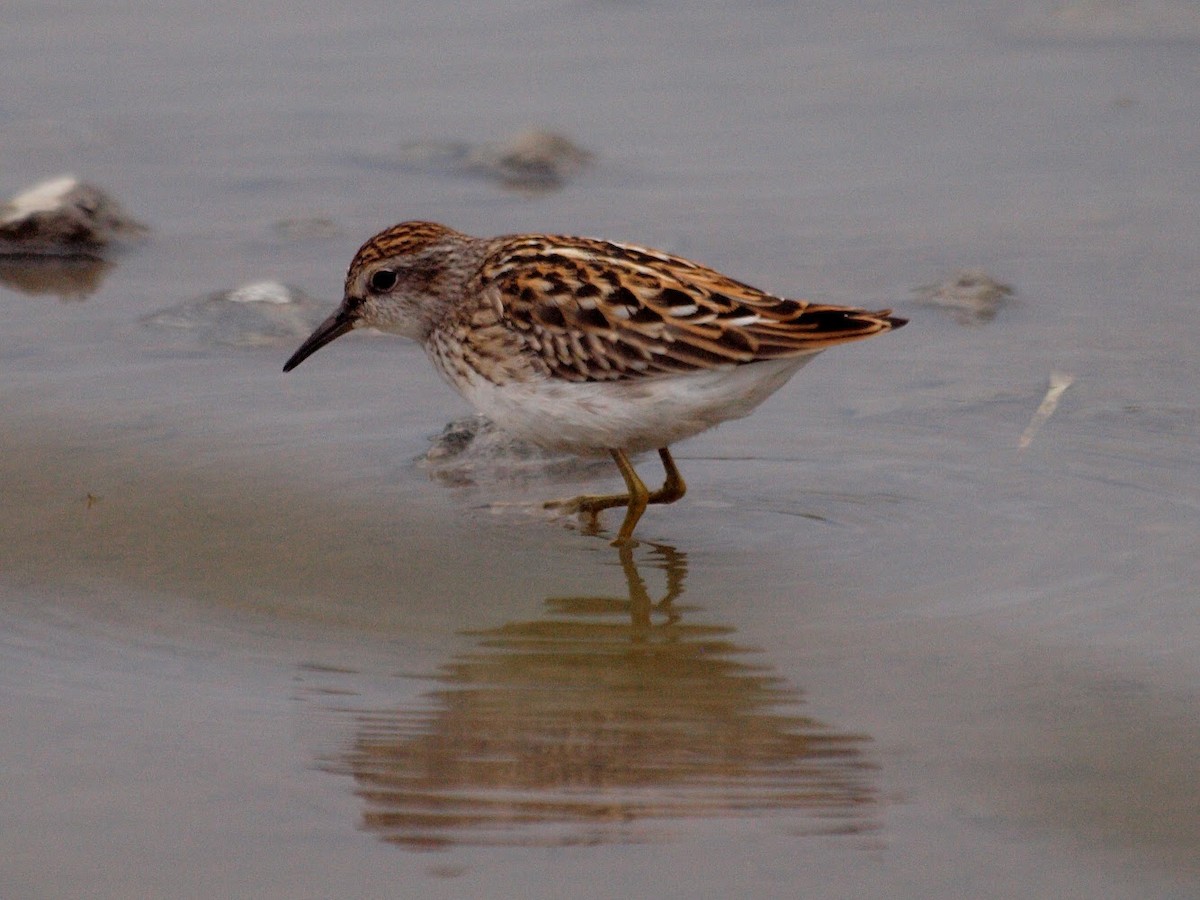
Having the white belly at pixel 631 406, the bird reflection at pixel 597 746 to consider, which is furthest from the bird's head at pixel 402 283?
the bird reflection at pixel 597 746

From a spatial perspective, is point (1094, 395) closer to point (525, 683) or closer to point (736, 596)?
point (736, 596)

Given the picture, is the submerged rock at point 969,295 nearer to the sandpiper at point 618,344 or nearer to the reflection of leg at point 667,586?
the sandpiper at point 618,344

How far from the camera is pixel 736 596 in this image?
259 inches

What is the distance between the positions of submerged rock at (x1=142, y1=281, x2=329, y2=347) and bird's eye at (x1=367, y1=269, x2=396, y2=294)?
1.07 metres

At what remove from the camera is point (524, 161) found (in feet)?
38.0

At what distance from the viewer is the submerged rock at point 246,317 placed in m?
9.18

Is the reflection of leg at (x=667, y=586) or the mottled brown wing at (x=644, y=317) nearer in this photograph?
the reflection of leg at (x=667, y=586)

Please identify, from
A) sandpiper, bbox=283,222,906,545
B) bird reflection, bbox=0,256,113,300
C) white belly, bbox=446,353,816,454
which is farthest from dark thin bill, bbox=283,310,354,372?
bird reflection, bbox=0,256,113,300

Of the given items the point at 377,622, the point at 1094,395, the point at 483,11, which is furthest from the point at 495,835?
the point at 483,11

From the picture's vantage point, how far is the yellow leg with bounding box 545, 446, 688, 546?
7.39m

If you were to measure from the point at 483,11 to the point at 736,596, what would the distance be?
8.60 meters

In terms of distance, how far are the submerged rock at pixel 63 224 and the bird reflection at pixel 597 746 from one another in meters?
5.19

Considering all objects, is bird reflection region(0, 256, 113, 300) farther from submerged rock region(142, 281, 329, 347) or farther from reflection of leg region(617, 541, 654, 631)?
reflection of leg region(617, 541, 654, 631)

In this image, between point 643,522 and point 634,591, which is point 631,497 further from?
point 634,591
